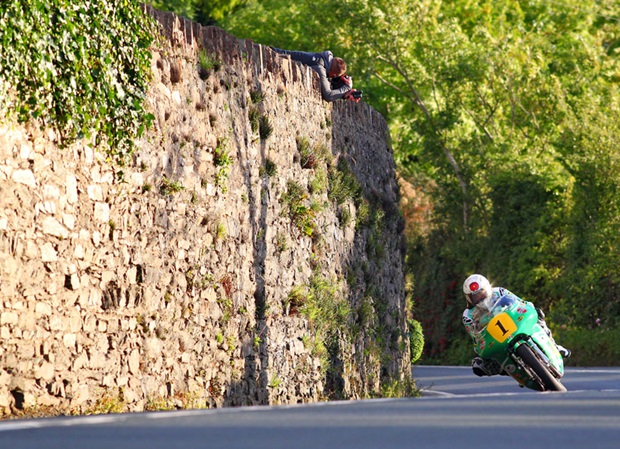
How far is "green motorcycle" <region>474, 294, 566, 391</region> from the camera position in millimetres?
16703

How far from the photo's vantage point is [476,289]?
55.9ft

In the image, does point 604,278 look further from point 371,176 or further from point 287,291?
point 287,291

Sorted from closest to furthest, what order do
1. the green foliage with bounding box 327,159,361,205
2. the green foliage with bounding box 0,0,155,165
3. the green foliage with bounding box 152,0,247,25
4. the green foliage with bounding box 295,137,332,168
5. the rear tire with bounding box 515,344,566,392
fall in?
the green foliage with bounding box 0,0,155,165
the rear tire with bounding box 515,344,566,392
the green foliage with bounding box 295,137,332,168
the green foliage with bounding box 327,159,361,205
the green foliage with bounding box 152,0,247,25

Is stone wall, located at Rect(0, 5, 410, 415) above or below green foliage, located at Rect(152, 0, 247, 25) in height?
below

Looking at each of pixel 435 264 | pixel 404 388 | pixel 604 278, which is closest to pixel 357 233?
pixel 404 388

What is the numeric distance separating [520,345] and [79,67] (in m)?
7.18

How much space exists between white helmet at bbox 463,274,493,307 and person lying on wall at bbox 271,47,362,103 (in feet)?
11.5

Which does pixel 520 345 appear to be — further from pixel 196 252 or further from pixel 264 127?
pixel 196 252

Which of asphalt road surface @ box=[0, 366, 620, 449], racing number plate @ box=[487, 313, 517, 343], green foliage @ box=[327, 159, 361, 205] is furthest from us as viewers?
green foliage @ box=[327, 159, 361, 205]

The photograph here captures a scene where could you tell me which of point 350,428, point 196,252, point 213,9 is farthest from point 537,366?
point 213,9

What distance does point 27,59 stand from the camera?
11.0 meters

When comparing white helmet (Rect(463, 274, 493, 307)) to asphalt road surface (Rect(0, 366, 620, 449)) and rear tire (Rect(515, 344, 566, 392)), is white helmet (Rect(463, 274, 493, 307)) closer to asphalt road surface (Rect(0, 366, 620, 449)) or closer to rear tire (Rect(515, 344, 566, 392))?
rear tire (Rect(515, 344, 566, 392))

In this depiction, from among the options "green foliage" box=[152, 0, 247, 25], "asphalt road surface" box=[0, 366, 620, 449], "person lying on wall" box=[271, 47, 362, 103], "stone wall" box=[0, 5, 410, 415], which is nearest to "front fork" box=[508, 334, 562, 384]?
"stone wall" box=[0, 5, 410, 415]

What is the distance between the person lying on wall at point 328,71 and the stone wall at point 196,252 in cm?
21
